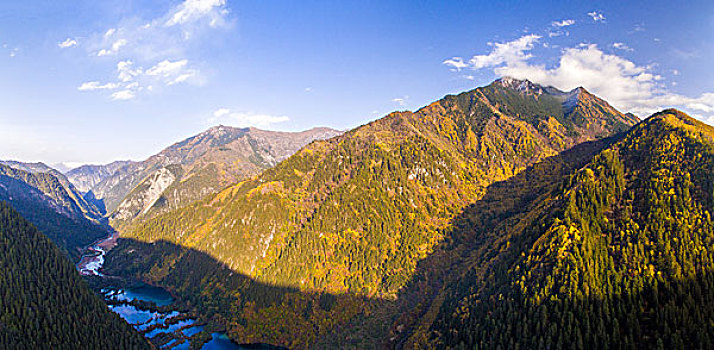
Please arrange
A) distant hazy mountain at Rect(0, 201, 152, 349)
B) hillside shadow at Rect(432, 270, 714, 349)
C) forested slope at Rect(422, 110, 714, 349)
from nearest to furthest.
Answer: hillside shadow at Rect(432, 270, 714, 349)
forested slope at Rect(422, 110, 714, 349)
distant hazy mountain at Rect(0, 201, 152, 349)

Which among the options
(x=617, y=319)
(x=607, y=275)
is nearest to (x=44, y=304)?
(x=617, y=319)

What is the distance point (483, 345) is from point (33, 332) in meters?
181

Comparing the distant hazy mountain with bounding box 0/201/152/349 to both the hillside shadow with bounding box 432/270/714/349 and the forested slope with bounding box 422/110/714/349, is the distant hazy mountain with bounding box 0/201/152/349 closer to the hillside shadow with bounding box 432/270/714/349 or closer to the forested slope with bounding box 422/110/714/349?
the forested slope with bounding box 422/110/714/349

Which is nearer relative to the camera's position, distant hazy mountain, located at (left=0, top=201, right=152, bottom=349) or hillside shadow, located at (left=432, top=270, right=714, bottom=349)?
hillside shadow, located at (left=432, top=270, right=714, bottom=349)

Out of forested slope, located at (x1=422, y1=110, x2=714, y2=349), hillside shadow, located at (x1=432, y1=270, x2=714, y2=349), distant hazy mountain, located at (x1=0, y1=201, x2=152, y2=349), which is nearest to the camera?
hillside shadow, located at (x1=432, y1=270, x2=714, y2=349)

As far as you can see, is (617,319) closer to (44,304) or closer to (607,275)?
(607,275)

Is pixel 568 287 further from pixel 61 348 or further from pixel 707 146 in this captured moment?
pixel 61 348

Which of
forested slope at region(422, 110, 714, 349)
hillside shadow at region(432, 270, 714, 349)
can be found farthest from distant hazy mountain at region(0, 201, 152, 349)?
hillside shadow at region(432, 270, 714, 349)

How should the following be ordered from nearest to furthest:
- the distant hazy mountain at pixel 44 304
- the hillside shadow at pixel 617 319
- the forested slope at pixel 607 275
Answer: the hillside shadow at pixel 617 319
the forested slope at pixel 607 275
the distant hazy mountain at pixel 44 304

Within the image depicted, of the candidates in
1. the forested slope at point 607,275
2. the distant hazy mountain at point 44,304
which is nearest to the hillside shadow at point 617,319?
the forested slope at point 607,275

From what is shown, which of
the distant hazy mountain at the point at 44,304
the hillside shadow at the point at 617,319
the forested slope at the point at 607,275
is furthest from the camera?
the distant hazy mountain at the point at 44,304

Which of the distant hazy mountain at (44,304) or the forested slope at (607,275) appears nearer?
the forested slope at (607,275)

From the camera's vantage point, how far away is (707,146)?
196 metres

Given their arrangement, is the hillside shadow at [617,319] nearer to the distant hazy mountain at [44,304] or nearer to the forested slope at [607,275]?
the forested slope at [607,275]
